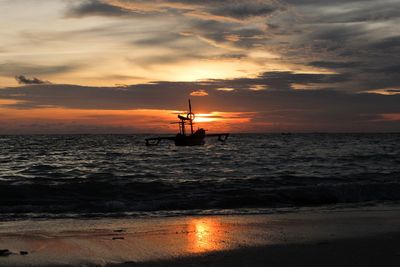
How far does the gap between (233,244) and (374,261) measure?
2.55 m

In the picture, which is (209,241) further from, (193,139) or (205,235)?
(193,139)

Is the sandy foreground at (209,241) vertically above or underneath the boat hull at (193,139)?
above

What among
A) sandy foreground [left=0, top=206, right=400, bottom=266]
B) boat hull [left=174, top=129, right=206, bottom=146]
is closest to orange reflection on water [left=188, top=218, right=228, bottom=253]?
A: sandy foreground [left=0, top=206, right=400, bottom=266]

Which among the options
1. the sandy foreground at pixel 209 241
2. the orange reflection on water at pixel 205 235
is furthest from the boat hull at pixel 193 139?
the orange reflection on water at pixel 205 235

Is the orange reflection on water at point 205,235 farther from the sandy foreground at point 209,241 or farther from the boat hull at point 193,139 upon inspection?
the boat hull at point 193,139

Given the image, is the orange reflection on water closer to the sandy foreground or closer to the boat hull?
the sandy foreground

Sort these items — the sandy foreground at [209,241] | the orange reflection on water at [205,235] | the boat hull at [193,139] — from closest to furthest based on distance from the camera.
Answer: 1. the sandy foreground at [209,241]
2. the orange reflection on water at [205,235]
3. the boat hull at [193,139]

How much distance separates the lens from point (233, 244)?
8891 millimetres

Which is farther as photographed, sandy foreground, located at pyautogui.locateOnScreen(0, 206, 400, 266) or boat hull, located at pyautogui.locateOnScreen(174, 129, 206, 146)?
boat hull, located at pyautogui.locateOnScreen(174, 129, 206, 146)

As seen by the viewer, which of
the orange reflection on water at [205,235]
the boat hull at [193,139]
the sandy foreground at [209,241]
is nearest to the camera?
the sandy foreground at [209,241]

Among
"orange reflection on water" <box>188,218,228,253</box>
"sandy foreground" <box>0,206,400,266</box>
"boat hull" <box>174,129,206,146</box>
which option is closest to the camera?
"sandy foreground" <box>0,206,400,266</box>

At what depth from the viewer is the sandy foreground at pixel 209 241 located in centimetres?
775

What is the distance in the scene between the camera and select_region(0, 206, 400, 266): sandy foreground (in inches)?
305

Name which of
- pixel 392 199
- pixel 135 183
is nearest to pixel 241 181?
pixel 135 183
